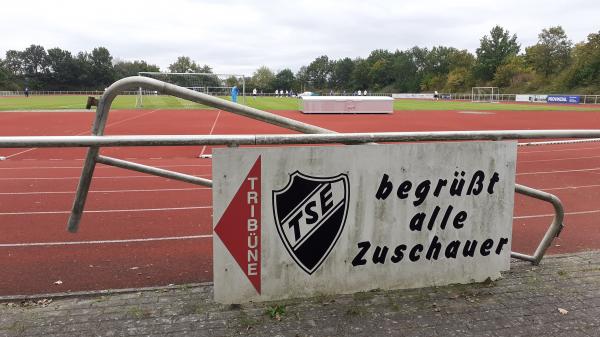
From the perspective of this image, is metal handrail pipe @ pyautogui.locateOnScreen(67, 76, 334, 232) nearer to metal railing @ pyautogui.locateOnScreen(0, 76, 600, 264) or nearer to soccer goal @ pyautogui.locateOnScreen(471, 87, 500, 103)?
metal railing @ pyautogui.locateOnScreen(0, 76, 600, 264)

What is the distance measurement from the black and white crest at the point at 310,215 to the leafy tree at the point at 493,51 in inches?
3641

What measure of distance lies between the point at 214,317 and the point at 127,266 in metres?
1.68

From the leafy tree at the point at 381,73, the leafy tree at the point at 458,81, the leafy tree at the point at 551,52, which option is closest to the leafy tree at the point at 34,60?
the leafy tree at the point at 381,73

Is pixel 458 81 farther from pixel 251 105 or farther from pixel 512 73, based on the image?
pixel 251 105

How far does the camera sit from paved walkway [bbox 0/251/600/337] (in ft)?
8.79

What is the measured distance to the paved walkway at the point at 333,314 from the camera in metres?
2.68

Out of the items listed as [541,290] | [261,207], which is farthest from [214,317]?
[541,290]

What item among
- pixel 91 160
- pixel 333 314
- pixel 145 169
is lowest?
pixel 333 314

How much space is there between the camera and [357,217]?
301cm

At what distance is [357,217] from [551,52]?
272 ft

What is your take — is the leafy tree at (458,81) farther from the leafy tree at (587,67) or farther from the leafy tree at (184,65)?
the leafy tree at (184,65)

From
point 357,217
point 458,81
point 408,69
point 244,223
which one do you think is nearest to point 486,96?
point 458,81

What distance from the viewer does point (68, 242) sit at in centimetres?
487

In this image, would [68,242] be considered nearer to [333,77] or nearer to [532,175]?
[532,175]
